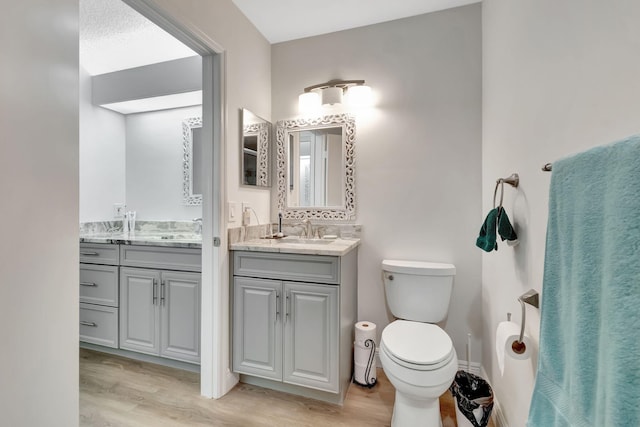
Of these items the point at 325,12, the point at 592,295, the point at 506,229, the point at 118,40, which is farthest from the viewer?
the point at 118,40

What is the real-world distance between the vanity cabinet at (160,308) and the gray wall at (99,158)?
1019 mm

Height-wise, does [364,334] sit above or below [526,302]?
below

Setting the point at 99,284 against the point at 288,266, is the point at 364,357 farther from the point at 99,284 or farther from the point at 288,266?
the point at 99,284

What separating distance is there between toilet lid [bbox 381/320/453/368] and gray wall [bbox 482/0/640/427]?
31 centimetres

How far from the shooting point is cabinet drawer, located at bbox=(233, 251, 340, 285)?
161cm

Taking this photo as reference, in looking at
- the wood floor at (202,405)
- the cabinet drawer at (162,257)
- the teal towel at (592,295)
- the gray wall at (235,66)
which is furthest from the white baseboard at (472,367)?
the cabinet drawer at (162,257)

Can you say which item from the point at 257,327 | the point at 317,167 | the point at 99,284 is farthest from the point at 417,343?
the point at 99,284

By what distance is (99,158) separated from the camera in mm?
A: 2713

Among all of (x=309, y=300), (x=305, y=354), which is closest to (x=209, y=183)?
(x=309, y=300)

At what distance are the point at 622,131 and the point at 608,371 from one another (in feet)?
1.68

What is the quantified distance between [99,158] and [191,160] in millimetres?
898

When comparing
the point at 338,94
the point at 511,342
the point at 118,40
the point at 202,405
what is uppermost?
the point at 118,40

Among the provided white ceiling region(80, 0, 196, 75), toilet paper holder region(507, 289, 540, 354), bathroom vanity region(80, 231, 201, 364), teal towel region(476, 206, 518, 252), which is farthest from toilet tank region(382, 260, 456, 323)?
white ceiling region(80, 0, 196, 75)

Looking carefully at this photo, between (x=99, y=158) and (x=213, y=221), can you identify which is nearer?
(x=213, y=221)
